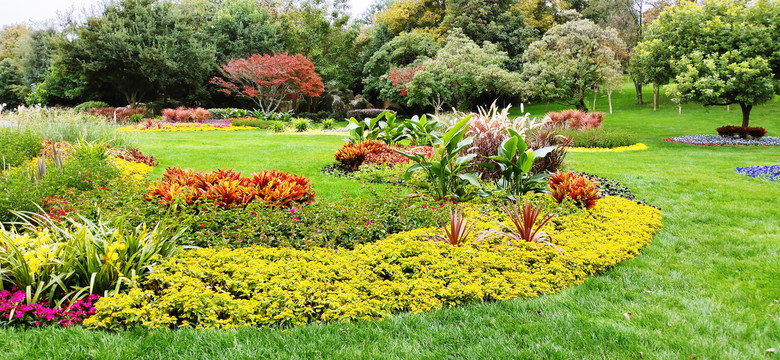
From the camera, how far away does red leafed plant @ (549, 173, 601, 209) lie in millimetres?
5215

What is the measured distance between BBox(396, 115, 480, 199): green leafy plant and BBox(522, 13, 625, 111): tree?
14.8m

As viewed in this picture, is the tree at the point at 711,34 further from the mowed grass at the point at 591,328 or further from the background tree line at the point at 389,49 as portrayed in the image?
the mowed grass at the point at 591,328

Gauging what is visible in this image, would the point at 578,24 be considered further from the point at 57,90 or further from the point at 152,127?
the point at 57,90

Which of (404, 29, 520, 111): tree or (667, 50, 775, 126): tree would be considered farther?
(404, 29, 520, 111): tree

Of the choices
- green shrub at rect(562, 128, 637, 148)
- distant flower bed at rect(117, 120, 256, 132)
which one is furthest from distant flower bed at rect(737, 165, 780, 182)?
distant flower bed at rect(117, 120, 256, 132)

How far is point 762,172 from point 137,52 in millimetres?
26995

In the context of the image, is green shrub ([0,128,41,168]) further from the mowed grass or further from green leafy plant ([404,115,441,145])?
green leafy plant ([404,115,441,145])

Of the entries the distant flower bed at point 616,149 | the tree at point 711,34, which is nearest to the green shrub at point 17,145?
the distant flower bed at point 616,149

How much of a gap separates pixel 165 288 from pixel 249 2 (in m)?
30.0

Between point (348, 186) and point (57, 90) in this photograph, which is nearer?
point (348, 186)

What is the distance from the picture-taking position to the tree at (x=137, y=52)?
23.6 m

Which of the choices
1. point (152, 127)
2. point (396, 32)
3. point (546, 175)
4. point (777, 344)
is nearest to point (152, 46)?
point (152, 127)

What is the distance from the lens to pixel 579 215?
4824 millimetres

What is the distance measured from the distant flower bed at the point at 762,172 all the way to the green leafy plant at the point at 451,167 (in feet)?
19.1
